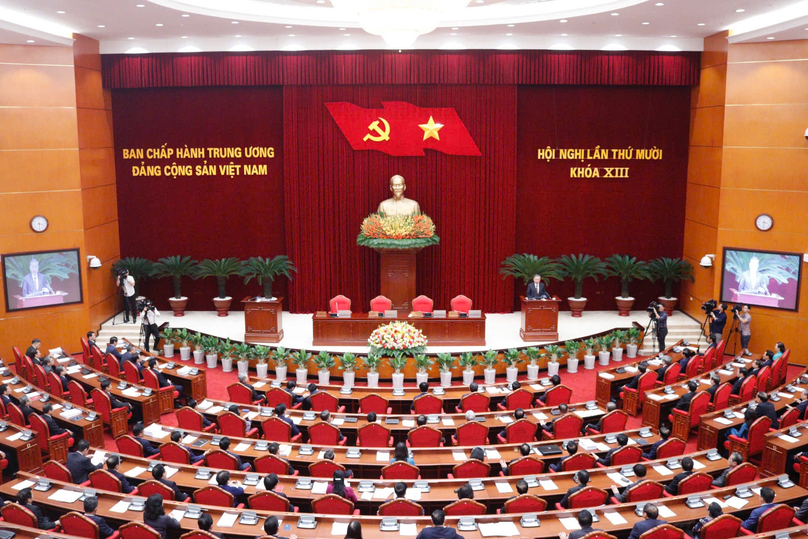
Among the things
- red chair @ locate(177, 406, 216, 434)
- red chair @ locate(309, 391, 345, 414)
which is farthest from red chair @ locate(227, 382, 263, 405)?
red chair @ locate(177, 406, 216, 434)

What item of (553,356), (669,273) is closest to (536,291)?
(553,356)

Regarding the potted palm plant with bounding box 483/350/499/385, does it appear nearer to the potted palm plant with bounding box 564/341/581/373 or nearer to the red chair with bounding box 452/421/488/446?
the potted palm plant with bounding box 564/341/581/373

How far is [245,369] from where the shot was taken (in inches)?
549

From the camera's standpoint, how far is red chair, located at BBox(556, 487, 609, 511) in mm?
7676

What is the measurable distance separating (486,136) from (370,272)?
13.8 ft

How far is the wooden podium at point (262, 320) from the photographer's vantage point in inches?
583

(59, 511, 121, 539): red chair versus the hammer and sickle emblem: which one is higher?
the hammer and sickle emblem

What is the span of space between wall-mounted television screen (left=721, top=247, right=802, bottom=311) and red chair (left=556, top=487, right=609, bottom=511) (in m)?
9.22

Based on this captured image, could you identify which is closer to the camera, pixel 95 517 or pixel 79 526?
pixel 79 526

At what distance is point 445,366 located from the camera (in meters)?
13.3

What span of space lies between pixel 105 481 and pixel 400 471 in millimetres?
3226

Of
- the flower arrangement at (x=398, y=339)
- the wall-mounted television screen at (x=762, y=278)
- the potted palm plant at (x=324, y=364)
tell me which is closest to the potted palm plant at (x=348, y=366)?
the potted palm plant at (x=324, y=364)

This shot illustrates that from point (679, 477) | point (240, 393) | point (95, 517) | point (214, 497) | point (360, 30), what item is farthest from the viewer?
point (360, 30)

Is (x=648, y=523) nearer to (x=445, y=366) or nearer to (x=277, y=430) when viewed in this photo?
(x=277, y=430)
